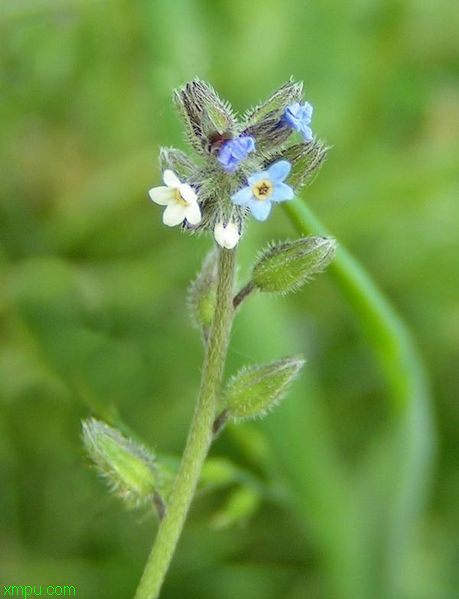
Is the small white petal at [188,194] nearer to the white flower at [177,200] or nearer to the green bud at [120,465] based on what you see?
the white flower at [177,200]

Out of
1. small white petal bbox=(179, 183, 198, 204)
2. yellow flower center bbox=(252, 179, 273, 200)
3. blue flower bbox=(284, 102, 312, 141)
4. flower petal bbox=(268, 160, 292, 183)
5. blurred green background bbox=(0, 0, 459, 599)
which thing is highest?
blurred green background bbox=(0, 0, 459, 599)

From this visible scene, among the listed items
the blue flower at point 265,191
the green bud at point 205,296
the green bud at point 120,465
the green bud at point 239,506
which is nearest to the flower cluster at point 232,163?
the blue flower at point 265,191

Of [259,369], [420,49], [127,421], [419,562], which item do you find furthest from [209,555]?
[420,49]

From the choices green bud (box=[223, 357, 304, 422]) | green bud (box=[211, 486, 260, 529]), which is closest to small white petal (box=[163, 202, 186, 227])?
green bud (box=[223, 357, 304, 422])

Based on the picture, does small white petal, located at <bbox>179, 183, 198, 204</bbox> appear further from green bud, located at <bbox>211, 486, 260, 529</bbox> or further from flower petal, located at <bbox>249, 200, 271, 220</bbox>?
green bud, located at <bbox>211, 486, 260, 529</bbox>

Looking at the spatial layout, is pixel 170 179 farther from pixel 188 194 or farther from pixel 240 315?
pixel 240 315

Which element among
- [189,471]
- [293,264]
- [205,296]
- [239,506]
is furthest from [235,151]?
[239,506]
